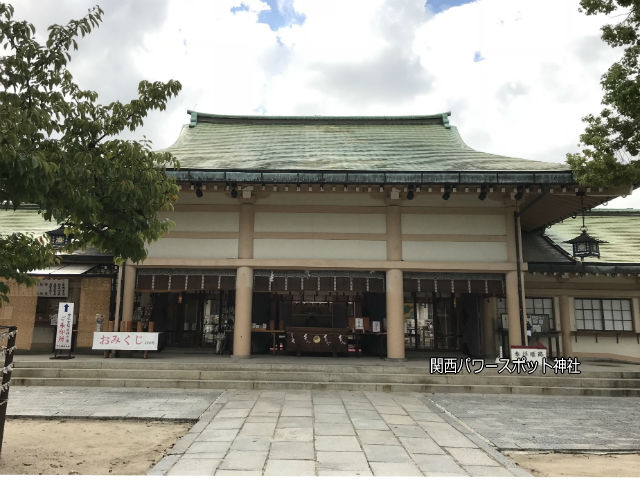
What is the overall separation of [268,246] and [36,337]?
7872 mm

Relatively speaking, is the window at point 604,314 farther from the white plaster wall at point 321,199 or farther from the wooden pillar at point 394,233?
the white plaster wall at point 321,199

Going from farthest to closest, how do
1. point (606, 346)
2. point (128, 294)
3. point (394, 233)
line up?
point (606, 346), point (394, 233), point (128, 294)

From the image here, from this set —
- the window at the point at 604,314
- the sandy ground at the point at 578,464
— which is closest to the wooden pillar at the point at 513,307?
the window at the point at 604,314

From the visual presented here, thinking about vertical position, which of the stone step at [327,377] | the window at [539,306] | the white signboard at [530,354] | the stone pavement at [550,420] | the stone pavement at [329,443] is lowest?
the stone pavement at [550,420]

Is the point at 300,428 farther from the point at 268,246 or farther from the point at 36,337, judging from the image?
the point at 36,337

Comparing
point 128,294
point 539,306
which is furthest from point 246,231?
point 539,306

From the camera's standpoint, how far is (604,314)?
1345 centimetres

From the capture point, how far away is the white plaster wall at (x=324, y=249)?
38.6ft

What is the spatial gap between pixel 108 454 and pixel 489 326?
11.5m

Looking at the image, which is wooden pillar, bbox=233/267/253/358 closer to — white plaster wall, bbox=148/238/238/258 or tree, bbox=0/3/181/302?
white plaster wall, bbox=148/238/238/258

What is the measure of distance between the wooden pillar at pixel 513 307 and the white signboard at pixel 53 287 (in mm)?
12850

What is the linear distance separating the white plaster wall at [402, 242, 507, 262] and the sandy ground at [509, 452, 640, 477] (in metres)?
6.78

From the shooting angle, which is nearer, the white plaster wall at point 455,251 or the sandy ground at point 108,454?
the sandy ground at point 108,454

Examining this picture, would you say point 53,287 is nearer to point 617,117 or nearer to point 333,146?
point 333,146
